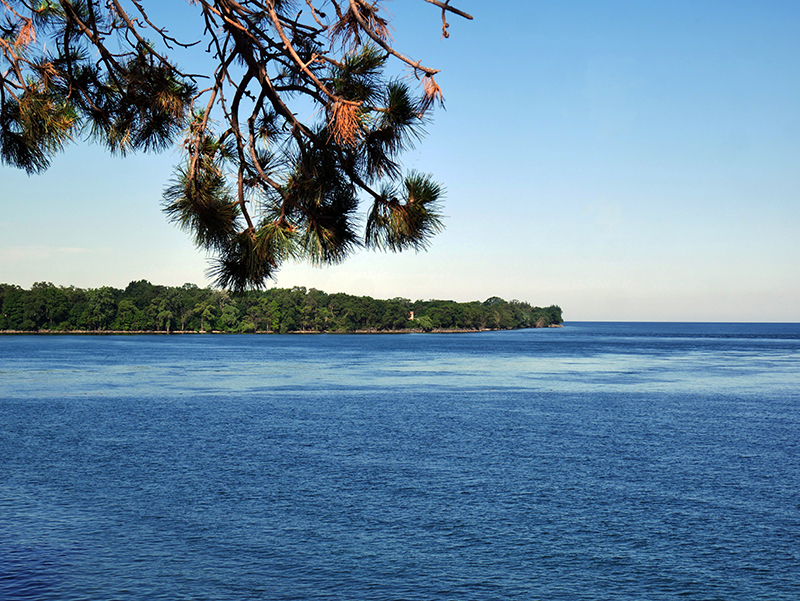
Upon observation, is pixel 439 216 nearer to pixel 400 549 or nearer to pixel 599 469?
→ pixel 400 549

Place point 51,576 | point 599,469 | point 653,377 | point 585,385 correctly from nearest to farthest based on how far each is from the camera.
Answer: point 51,576
point 599,469
point 585,385
point 653,377

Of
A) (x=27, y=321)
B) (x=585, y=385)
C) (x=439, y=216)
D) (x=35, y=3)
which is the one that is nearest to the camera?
(x=439, y=216)

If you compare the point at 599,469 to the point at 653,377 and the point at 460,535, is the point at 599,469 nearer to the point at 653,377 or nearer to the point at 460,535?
the point at 460,535

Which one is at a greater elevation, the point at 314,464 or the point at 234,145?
the point at 234,145

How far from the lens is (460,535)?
578 inches

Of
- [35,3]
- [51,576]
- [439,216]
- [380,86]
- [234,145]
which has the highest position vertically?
[35,3]

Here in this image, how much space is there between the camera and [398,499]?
687 inches

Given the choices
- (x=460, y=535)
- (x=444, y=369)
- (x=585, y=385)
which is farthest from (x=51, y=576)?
(x=444, y=369)

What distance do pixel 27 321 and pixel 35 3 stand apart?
18693cm

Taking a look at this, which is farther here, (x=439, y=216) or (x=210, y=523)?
(x=210, y=523)

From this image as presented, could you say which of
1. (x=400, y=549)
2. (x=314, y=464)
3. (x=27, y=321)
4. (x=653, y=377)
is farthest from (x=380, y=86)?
(x=27, y=321)

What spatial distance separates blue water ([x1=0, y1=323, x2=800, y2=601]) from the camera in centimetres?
1234

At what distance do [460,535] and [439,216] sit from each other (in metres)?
10.1

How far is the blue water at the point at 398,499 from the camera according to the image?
12.3 meters
